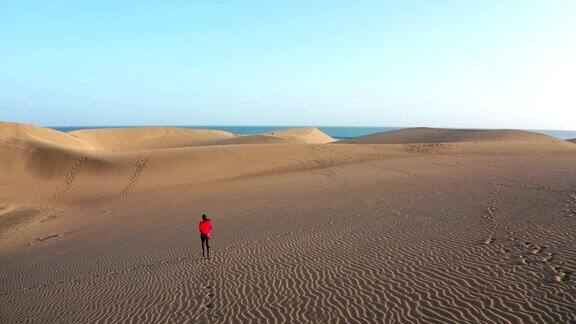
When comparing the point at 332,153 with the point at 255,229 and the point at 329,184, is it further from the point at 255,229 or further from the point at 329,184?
the point at 255,229

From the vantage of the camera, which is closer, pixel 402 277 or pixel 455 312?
pixel 455 312

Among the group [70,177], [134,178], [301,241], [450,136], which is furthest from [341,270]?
[450,136]

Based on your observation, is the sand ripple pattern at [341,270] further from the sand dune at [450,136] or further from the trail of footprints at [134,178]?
the sand dune at [450,136]

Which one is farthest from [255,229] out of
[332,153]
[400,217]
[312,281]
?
[332,153]

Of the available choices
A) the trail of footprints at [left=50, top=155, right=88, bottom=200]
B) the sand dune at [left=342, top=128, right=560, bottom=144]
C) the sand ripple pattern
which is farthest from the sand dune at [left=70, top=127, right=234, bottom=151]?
the sand ripple pattern

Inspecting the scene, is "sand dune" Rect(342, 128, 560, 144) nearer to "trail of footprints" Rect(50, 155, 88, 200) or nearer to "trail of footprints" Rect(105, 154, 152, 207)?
"trail of footprints" Rect(105, 154, 152, 207)

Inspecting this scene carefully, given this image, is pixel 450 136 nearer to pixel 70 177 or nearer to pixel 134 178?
pixel 134 178

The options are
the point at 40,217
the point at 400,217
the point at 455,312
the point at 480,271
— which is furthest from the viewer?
the point at 40,217
